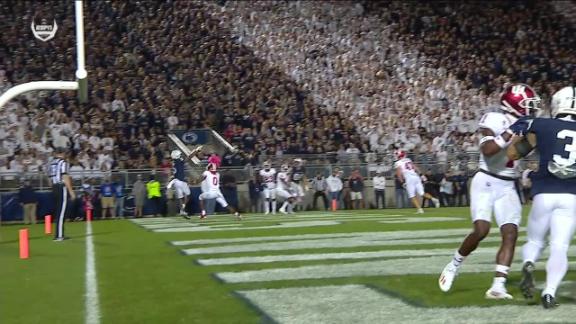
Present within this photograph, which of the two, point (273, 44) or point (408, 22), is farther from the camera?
point (408, 22)

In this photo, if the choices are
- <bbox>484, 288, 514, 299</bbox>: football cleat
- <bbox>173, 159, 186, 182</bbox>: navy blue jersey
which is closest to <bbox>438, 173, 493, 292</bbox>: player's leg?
<bbox>484, 288, 514, 299</bbox>: football cleat

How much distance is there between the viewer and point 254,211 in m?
23.0

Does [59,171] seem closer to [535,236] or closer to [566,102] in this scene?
[535,236]

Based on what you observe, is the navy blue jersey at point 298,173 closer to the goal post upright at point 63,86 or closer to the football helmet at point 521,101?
the goal post upright at point 63,86

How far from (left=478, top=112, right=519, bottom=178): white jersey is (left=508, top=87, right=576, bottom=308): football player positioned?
1.02 feet

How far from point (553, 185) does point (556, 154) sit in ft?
0.70

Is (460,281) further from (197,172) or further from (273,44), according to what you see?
(273,44)

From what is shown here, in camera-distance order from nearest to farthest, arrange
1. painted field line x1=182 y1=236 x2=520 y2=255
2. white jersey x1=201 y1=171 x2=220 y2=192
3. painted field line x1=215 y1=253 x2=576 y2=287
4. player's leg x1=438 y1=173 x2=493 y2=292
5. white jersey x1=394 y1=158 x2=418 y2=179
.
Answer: player's leg x1=438 y1=173 x2=493 y2=292
painted field line x1=215 y1=253 x2=576 y2=287
painted field line x1=182 y1=236 x2=520 y2=255
white jersey x1=201 y1=171 x2=220 y2=192
white jersey x1=394 y1=158 x2=418 y2=179

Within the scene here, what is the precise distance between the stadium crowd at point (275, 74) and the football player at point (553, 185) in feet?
56.3

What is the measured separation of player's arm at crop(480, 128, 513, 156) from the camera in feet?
19.3

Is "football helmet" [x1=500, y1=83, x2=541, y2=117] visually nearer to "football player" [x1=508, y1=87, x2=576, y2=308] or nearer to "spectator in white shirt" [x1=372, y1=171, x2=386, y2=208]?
"football player" [x1=508, y1=87, x2=576, y2=308]

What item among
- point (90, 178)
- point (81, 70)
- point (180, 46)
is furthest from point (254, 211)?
point (81, 70)


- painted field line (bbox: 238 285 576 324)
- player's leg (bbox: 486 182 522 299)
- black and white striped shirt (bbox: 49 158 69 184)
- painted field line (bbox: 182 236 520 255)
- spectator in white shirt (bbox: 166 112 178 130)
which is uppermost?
spectator in white shirt (bbox: 166 112 178 130)

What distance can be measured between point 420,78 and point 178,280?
71.9ft
